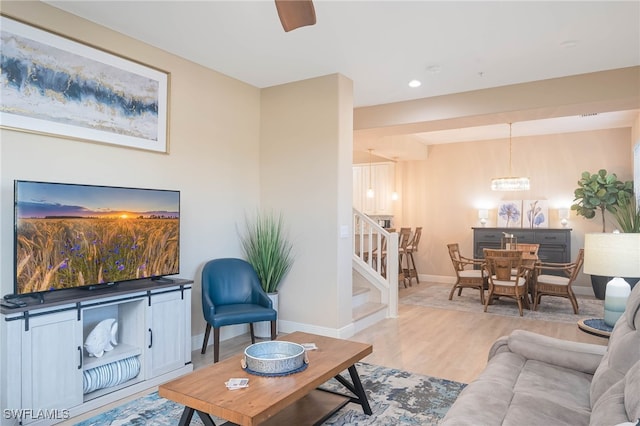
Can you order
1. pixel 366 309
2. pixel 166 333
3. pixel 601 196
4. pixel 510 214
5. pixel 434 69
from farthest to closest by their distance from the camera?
pixel 510 214 < pixel 601 196 < pixel 366 309 < pixel 434 69 < pixel 166 333

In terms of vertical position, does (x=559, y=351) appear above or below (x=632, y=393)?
below

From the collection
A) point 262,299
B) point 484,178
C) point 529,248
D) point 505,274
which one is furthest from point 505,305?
point 262,299

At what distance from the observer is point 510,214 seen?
318 inches

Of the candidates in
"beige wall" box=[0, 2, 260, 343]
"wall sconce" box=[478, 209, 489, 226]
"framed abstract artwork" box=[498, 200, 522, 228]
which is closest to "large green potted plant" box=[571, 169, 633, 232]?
"framed abstract artwork" box=[498, 200, 522, 228]

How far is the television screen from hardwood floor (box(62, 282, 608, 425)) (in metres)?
0.93

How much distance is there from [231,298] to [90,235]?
155 cm

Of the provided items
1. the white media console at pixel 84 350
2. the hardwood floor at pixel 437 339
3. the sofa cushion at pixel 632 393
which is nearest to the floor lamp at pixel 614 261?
the sofa cushion at pixel 632 393

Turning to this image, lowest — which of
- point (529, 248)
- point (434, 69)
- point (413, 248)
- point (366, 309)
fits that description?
point (366, 309)

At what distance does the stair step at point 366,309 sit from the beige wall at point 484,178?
373 cm

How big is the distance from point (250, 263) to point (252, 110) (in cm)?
180

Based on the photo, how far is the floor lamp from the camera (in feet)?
8.27

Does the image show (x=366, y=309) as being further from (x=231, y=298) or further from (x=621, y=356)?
(x=621, y=356)

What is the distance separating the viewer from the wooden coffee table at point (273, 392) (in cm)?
192

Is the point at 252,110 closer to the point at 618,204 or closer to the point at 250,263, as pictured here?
the point at 250,263
